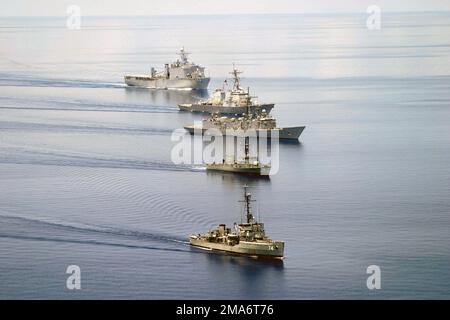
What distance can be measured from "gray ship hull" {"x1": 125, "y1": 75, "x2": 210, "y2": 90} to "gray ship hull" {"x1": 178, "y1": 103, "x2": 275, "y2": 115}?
26.4ft

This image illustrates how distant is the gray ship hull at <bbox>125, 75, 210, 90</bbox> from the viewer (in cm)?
6028

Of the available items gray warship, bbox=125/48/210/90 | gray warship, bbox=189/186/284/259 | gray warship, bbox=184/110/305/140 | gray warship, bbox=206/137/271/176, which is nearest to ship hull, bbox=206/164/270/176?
gray warship, bbox=206/137/271/176

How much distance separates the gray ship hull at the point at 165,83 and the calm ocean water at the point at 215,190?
42.7 inches

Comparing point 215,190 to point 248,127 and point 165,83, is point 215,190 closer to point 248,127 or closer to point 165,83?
point 248,127

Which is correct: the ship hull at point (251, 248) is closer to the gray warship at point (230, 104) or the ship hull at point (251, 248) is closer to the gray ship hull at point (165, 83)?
the gray warship at point (230, 104)

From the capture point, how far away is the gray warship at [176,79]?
198 feet

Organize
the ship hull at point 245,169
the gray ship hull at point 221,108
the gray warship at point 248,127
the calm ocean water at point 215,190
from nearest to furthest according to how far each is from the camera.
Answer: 1. the calm ocean water at point 215,190
2. the ship hull at point 245,169
3. the gray warship at point 248,127
4. the gray ship hull at point 221,108

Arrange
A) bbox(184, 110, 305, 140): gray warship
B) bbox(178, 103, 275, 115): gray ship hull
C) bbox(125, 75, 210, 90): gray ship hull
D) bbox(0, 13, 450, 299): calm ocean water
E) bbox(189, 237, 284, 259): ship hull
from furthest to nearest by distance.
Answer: bbox(125, 75, 210, 90): gray ship hull < bbox(178, 103, 275, 115): gray ship hull < bbox(184, 110, 305, 140): gray warship < bbox(189, 237, 284, 259): ship hull < bbox(0, 13, 450, 299): calm ocean water

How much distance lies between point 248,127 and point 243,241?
17648 millimetres

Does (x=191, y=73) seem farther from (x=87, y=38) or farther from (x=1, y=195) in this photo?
(x=87, y=38)

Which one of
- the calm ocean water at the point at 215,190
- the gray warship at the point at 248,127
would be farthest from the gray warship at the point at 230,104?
the gray warship at the point at 248,127

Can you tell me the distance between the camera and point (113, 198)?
32594mm

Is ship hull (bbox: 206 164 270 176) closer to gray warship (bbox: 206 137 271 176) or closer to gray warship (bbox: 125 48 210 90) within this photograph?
gray warship (bbox: 206 137 271 176)
